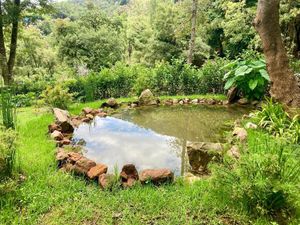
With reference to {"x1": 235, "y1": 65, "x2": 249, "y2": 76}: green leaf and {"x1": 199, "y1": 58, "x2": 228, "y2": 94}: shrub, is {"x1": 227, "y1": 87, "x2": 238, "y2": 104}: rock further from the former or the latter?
{"x1": 199, "y1": 58, "x2": 228, "y2": 94}: shrub

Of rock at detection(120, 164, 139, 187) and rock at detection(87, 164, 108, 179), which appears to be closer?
rock at detection(120, 164, 139, 187)

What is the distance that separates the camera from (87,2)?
72.8 ft

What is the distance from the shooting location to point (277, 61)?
17.8 ft

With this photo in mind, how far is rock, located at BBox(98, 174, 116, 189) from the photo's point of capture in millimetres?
3538

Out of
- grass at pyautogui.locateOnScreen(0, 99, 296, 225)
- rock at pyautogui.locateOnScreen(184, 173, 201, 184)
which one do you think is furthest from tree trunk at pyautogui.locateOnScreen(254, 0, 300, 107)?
grass at pyautogui.locateOnScreen(0, 99, 296, 225)

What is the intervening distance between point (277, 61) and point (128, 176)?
3517 mm

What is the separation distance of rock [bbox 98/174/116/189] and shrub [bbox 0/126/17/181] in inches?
40.9

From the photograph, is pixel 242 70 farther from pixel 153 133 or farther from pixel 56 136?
pixel 56 136

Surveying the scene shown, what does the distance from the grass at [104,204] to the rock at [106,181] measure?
0.08 m

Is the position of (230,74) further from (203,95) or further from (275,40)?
(275,40)

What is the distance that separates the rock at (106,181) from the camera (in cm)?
354

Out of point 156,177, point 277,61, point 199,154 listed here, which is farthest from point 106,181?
point 277,61

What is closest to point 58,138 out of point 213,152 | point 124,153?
point 124,153

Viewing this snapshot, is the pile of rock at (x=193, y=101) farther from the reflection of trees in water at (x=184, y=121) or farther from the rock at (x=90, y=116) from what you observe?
the rock at (x=90, y=116)
